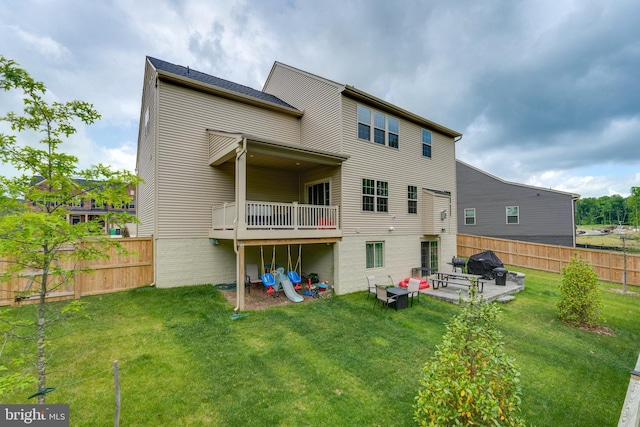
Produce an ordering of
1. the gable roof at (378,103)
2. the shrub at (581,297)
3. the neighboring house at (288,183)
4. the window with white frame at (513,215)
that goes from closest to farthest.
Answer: the shrub at (581,297) → the neighboring house at (288,183) → the gable roof at (378,103) → the window with white frame at (513,215)

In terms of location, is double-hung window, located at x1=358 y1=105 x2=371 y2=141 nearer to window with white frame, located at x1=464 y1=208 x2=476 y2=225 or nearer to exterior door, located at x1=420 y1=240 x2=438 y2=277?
exterior door, located at x1=420 y1=240 x2=438 y2=277

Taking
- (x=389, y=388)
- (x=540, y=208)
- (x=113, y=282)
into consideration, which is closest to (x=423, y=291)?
(x=389, y=388)

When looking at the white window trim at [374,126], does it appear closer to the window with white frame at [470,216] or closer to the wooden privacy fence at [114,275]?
the wooden privacy fence at [114,275]

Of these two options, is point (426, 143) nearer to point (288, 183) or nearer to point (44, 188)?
point (288, 183)

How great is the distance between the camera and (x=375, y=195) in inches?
460

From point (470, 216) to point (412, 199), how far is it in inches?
465

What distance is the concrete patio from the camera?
9914 millimetres

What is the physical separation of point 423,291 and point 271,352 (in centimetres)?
740

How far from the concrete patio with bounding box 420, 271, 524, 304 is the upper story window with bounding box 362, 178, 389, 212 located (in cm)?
398

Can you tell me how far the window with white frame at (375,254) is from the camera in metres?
11.4

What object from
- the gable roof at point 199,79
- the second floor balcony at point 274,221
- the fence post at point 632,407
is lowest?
the fence post at point 632,407

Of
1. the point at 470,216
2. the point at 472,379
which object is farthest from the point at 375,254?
the point at 470,216

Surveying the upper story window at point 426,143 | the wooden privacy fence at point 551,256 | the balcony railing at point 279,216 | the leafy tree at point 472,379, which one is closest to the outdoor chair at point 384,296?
the balcony railing at point 279,216

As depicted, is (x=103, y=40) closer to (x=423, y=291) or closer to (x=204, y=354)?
(x=204, y=354)
